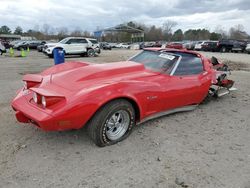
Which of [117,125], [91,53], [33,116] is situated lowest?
[117,125]

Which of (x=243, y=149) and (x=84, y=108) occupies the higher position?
(x=84, y=108)

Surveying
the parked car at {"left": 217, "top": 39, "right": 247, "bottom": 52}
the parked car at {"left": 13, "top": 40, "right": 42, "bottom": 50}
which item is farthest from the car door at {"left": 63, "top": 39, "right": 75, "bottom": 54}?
the parked car at {"left": 217, "top": 39, "right": 247, "bottom": 52}

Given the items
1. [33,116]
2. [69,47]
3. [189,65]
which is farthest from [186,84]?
[69,47]

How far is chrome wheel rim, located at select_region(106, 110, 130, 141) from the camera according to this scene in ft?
13.1

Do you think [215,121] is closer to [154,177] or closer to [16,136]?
[154,177]

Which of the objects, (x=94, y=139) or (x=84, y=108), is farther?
(x=94, y=139)

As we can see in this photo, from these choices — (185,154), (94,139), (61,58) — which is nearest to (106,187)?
(94,139)

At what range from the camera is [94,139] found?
3816mm

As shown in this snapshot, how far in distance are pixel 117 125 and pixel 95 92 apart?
72 cm

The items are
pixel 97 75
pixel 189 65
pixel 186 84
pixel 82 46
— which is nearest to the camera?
pixel 97 75

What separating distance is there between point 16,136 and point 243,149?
11.6ft

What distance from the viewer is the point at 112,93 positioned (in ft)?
12.5

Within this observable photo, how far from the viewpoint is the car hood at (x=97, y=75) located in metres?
4.08

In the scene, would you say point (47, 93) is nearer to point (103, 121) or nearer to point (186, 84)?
point (103, 121)
